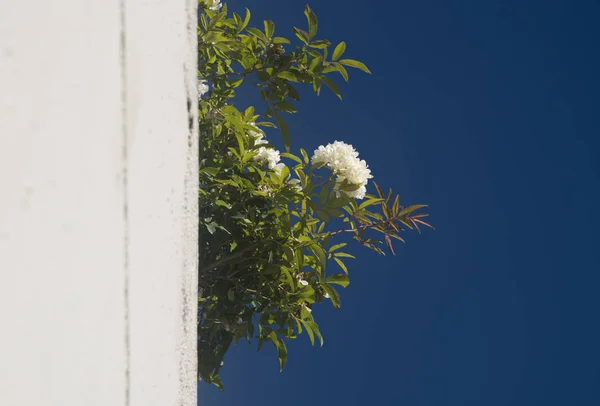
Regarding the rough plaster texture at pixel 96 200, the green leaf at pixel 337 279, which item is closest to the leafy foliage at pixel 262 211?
the green leaf at pixel 337 279

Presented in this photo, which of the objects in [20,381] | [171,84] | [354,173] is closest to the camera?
[20,381]

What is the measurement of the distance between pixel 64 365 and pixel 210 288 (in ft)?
3.91

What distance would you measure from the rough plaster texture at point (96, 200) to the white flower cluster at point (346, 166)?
899 mm

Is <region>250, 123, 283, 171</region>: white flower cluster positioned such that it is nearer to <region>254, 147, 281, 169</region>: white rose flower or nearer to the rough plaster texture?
<region>254, 147, 281, 169</region>: white rose flower

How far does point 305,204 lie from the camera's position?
166cm

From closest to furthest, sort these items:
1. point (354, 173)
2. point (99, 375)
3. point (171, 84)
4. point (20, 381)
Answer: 1. point (20, 381)
2. point (99, 375)
3. point (171, 84)
4. point (354, 173)

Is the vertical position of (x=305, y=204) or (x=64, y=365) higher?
(x=305, y=204)

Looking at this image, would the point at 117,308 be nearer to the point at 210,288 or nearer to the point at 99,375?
the point at 99,375

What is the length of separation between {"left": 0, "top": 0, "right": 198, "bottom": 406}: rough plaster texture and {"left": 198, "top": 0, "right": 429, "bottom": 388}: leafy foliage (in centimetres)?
87

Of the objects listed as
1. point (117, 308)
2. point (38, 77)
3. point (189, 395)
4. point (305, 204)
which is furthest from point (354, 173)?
point (38, 77)

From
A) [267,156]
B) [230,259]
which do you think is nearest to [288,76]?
[267,156]

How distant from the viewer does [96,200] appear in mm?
562

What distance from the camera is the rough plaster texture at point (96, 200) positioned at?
0.48 meters

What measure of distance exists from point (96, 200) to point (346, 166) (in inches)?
44.3
